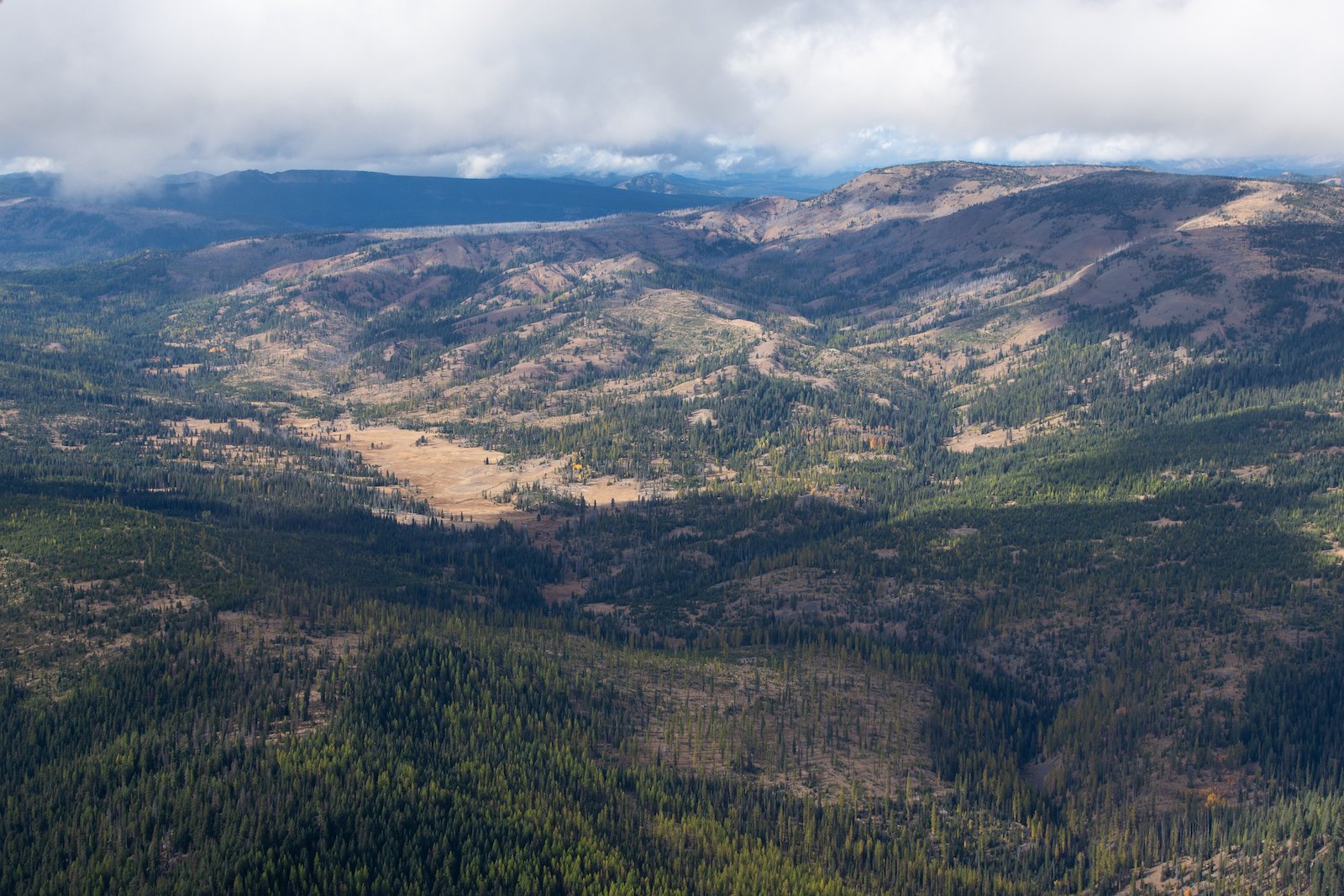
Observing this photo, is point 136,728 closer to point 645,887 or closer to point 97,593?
point 97,593

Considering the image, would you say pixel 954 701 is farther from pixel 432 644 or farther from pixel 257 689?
pixel 257 689

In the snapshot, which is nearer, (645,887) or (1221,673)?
(645,887)

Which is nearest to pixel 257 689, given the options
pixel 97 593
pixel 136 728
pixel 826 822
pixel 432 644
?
pixel 136 728

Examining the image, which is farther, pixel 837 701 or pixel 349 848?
pixel 837 701

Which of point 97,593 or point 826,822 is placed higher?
point 97,593

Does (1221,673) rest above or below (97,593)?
below

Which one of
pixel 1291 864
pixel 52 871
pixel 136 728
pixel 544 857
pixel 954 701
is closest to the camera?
pixel 52 871

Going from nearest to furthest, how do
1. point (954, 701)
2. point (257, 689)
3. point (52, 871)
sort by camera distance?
point (52, 871) < point (257, 689) < point (954, 701)

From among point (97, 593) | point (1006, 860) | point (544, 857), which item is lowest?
point (1006, 860)

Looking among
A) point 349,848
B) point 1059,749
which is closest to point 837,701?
point 1059,749
